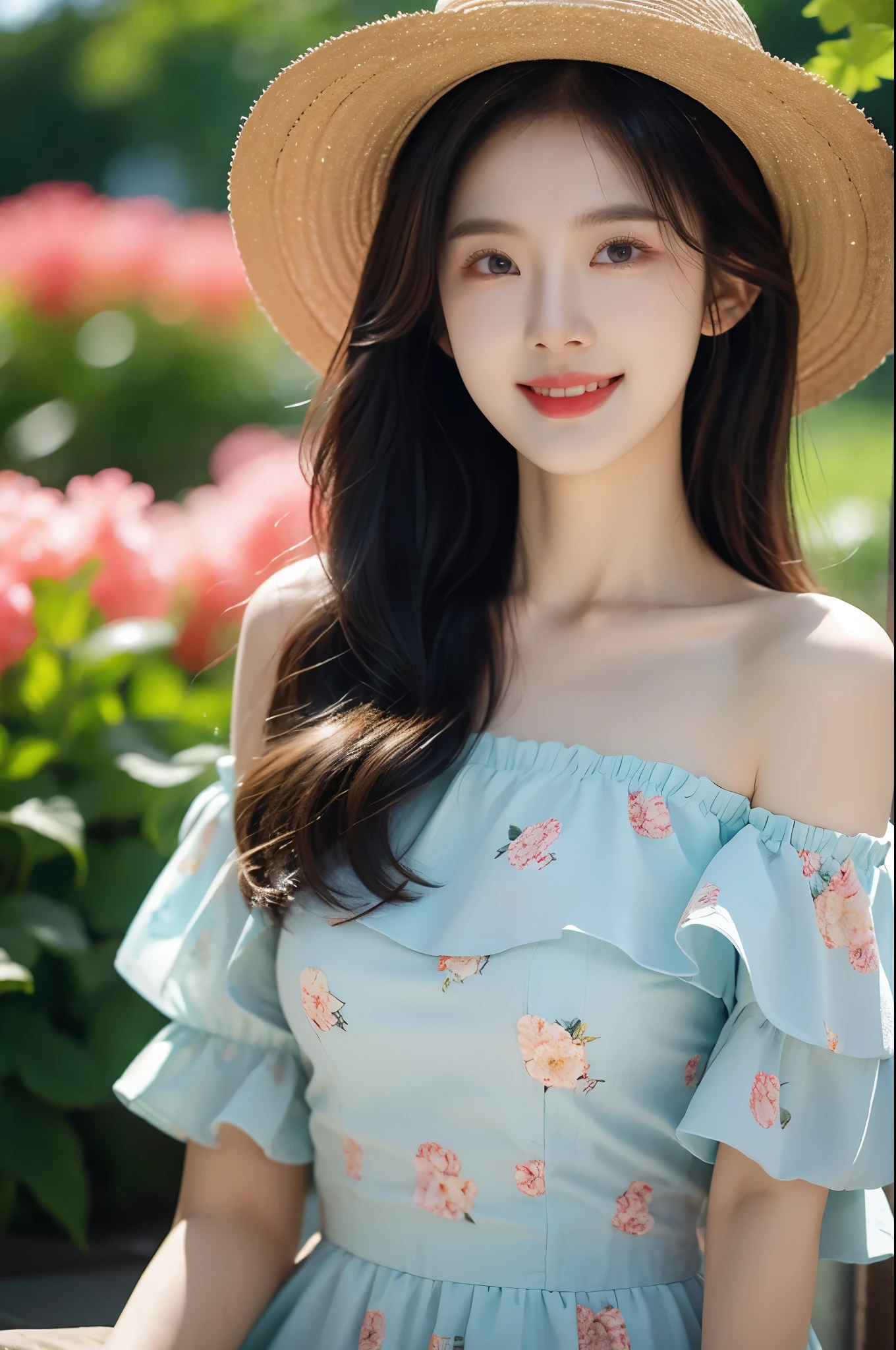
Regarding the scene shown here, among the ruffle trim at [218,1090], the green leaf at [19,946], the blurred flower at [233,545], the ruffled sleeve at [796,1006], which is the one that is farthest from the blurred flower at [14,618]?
the ruffled sleeve at [796,1006]

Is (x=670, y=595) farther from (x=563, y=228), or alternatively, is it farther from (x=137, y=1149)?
(x=137, y=1149)

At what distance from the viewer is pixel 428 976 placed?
1312 millimetres

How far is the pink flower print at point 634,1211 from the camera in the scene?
132 cm

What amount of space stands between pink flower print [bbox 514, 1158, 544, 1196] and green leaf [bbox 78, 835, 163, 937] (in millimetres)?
818

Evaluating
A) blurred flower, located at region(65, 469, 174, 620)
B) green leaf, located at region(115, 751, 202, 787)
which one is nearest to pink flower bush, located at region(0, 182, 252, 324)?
blurred flower, located at region(65, 469, 174, 620)

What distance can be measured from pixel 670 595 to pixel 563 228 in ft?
1.43

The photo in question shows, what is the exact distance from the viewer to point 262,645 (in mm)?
1675

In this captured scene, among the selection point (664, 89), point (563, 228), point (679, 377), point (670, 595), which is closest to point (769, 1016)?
point (670, 595)

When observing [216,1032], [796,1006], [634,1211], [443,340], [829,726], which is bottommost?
[634,1211]

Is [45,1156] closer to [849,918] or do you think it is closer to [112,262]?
[849,918]

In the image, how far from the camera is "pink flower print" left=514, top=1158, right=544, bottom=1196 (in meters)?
1.29

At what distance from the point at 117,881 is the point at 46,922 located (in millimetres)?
131

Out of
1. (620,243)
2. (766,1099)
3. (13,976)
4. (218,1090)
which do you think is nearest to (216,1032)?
(218,1090)

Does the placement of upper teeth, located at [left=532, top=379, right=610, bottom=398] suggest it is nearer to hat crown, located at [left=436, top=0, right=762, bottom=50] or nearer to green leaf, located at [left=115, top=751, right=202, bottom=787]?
hat crown, located at [left=436, top=0, right=762, bottom=50]
